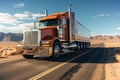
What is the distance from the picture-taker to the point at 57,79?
930 cm

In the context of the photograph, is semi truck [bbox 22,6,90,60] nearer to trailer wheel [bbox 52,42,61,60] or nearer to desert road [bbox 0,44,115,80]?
trailer wheel [bbox 52,42,61,60]

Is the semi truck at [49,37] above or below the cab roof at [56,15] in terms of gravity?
below

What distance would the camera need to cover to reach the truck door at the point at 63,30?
1875cm

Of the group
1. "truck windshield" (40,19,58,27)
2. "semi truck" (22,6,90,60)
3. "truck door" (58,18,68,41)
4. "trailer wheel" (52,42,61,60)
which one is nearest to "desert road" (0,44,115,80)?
"semi truck" (22,6,90,60)

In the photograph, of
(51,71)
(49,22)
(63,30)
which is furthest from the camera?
(63,30)

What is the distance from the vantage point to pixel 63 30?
1939 cm

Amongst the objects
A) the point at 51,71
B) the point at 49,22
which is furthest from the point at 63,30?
the point at 51,71

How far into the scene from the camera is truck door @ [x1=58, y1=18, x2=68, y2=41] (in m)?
18.8

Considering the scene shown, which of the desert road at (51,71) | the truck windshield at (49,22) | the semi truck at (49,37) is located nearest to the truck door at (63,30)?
the semi truck at (49,37)

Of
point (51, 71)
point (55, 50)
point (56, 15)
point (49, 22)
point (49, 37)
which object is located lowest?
point (51, 71)

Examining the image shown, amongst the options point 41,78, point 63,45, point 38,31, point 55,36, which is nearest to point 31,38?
point 38,31

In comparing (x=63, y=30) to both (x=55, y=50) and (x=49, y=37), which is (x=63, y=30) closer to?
(x=49, y=37)

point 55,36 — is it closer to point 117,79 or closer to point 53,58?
point 53,58

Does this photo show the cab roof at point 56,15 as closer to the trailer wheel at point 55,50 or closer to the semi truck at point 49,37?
the semi truck at point 49,37
